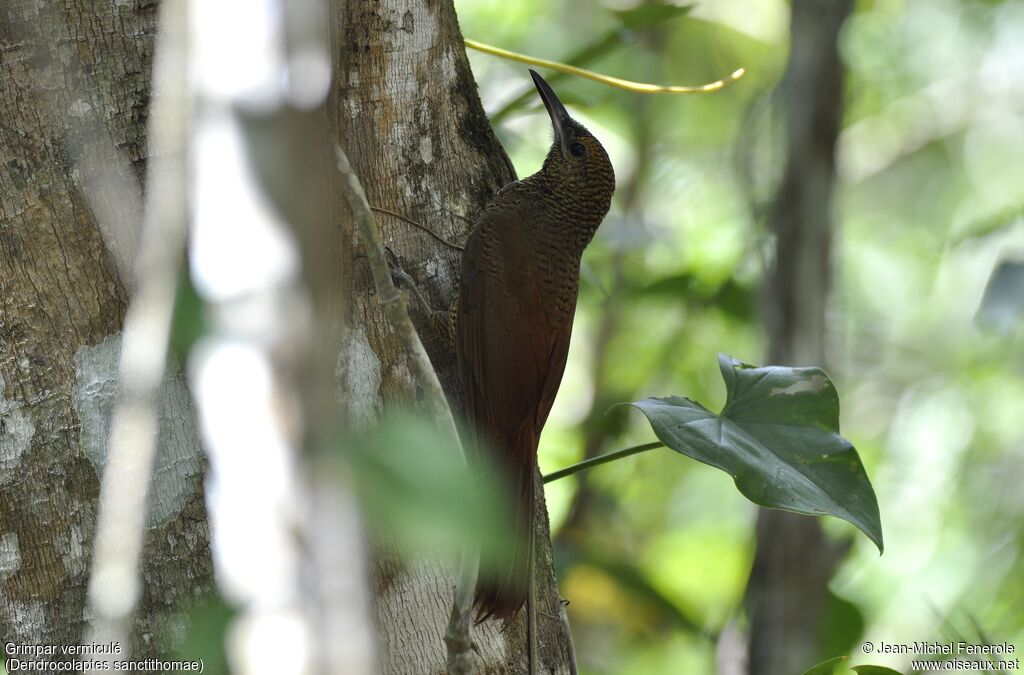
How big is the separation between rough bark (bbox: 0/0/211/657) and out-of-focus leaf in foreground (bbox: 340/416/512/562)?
904 millimetres

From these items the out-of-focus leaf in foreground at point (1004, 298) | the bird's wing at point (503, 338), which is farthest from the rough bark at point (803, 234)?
the out-of-focus leaf in foreground at point (1004, 298)

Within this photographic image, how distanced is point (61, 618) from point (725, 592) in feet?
13.1

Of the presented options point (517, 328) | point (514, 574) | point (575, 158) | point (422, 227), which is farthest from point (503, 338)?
point (575, 158)

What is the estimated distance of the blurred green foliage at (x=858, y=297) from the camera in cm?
460

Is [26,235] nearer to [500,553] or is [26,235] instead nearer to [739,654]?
[500,553]

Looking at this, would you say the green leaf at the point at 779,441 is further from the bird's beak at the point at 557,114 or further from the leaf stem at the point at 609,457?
the bird's beak at the point at 557,114

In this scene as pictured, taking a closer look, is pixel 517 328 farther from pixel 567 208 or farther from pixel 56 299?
pixel 56 299

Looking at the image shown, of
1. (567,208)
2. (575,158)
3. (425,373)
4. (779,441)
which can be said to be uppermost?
(575,158)

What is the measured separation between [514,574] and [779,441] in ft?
1.84

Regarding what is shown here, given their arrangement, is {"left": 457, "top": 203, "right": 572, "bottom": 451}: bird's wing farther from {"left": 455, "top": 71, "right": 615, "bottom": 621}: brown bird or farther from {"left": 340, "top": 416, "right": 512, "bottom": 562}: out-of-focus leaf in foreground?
{"left": 340, "top": 416, "right": 512, "bottom": 562}: out-of-focus leaf in foreground

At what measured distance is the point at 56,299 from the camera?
→ 1299 mm

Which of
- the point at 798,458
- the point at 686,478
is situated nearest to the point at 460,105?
the point at 798,458

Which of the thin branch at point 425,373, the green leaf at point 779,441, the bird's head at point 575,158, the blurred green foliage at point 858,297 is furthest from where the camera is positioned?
the blurred green foliage at point 858,297

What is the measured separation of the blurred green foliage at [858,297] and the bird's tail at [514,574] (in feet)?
7.29
